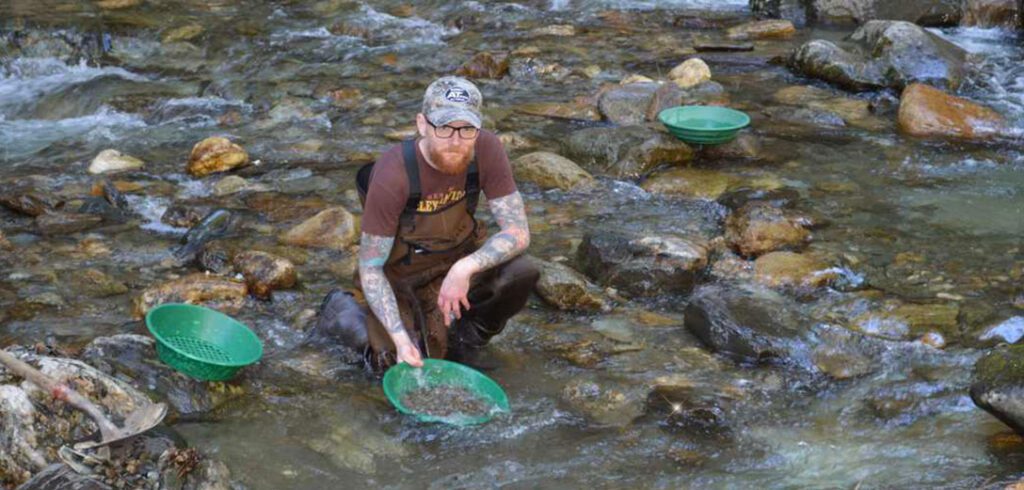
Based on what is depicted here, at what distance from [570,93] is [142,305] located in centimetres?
484

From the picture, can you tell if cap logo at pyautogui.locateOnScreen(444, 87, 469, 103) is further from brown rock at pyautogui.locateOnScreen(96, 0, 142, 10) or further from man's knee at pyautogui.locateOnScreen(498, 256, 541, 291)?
brown rock at pyautogui.locateOnScreen(96, 0, 142, 10)

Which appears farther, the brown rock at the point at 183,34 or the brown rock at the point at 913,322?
the brown rock at the point at 183,34

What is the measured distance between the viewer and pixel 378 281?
13.9 feet

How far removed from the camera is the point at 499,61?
32.7 ft

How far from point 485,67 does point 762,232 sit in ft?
14.7

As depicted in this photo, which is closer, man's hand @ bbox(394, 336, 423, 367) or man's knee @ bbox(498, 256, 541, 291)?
man's hand @ bbox(394, 336, 423, 367)

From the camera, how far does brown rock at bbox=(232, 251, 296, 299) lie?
18.5 ft

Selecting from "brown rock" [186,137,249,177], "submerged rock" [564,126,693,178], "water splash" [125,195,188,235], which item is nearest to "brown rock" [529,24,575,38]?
"submerged rock" [564,126,693,178]

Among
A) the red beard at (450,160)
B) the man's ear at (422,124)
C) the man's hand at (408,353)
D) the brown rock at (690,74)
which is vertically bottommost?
the brown rock at (690,74)

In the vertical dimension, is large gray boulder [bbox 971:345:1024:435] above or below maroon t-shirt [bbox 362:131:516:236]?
below

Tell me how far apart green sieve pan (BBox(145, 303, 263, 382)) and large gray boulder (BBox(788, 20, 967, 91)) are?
6.18 meters

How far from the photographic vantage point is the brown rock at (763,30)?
11.1m

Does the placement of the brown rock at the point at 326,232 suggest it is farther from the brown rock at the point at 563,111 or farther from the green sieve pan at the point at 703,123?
the brown rock at the point at 563,111

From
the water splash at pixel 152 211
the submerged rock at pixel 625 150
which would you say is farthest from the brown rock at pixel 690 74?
the water splash at pixel 152 211
